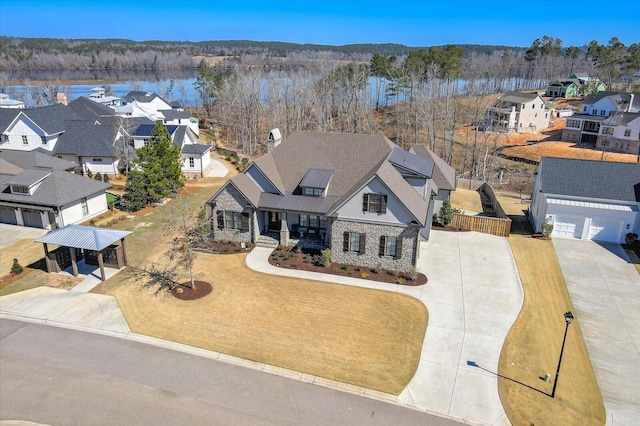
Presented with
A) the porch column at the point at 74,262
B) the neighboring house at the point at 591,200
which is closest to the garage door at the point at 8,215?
the porch column at the point at 74,262

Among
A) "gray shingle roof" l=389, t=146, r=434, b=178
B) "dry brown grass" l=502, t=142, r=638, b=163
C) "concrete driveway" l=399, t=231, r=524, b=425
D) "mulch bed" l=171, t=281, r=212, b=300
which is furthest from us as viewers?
"dry brown grass" l=502, t=142, r=638, b=163

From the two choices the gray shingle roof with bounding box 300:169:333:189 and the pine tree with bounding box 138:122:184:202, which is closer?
the gray shingle roof with bounding box 300:169:333:189

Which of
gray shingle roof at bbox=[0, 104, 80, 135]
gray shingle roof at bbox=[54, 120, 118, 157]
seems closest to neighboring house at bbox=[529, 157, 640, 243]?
gray shingle roof at bbox=[54, 120, 118, 157]

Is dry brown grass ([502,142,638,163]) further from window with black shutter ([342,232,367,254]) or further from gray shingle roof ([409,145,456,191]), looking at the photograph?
window with black shutter ([342,232,367,254])

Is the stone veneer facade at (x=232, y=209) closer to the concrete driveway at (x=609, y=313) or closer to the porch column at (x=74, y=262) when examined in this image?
the porch column at (x=74, y=262)

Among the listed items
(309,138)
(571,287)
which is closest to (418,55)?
(309,138)

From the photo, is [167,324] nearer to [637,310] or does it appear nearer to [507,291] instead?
[507,291]

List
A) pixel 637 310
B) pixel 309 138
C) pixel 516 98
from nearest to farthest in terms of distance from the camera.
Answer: pixel 637 310, pixel 309 138, pixel 516 98
